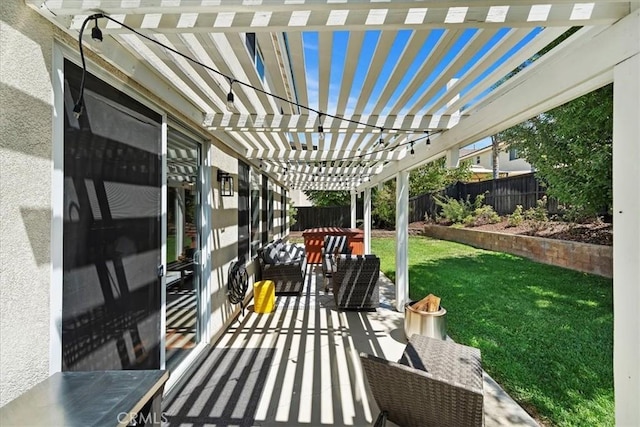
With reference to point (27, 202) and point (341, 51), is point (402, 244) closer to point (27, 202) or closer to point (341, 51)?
point (341, 51)

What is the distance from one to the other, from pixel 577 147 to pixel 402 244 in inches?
151

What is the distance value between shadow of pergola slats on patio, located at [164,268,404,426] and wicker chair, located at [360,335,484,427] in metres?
0.65

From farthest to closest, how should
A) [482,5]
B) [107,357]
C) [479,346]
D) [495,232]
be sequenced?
[495,232] < [479,346] < [107,357] < [482,5]

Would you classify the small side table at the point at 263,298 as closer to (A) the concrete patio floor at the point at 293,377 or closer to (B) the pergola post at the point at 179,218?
(A) the concrete patio floor at the point at 293,377

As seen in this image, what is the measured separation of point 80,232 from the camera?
6.60ft

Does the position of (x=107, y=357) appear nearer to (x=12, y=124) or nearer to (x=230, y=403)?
(x=230, y=403)

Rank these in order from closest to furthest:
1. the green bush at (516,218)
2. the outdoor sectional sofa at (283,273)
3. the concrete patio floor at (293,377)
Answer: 1. the concrete patio floor at (293,377)
2. the outdoor sectional sofa at (283,273)
3. the green bush at (516,218)

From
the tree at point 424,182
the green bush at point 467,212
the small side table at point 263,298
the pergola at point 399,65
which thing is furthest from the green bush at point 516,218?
the small side table at point 263,298

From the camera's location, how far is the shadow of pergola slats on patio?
9.09ft

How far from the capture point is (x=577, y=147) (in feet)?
19.6

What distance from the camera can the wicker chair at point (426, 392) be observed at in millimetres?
1869

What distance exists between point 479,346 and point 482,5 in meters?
Answer: 3.95

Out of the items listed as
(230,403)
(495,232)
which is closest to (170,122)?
(230,403)

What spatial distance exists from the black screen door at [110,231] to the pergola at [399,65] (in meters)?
0.36
